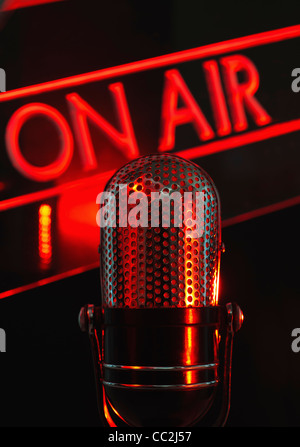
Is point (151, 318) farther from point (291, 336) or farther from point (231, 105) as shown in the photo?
point (231, 105)

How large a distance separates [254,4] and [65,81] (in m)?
0.63

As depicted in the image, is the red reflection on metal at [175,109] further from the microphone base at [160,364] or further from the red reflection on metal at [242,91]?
the microphone base at [160,364]

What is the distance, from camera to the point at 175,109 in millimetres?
1663

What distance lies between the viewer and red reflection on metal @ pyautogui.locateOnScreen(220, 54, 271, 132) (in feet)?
5.48

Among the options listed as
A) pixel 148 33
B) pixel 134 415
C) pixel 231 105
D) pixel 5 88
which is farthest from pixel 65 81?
pixel 134 415

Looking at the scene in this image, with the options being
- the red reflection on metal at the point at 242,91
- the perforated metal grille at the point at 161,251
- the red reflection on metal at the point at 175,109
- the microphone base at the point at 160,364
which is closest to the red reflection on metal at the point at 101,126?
the red reflection on metal at the point at 175,109

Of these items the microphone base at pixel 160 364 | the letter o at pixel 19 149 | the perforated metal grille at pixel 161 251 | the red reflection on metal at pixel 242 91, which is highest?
the red reflection on metal at pixel 242 91

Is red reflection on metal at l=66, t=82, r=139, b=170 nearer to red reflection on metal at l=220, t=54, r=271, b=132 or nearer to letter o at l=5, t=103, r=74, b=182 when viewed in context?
letter o at l=5, t=103, r=74, b=182

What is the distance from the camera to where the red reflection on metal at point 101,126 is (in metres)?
1.64

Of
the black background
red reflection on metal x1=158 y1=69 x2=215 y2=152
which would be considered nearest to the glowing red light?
the black background

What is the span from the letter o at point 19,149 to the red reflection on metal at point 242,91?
0.51 meters

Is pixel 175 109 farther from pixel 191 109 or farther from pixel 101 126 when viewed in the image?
pixel 101 126

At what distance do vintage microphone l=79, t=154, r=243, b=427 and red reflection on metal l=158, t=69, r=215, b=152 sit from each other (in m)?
0.47

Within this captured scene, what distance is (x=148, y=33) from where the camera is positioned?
1.66m
